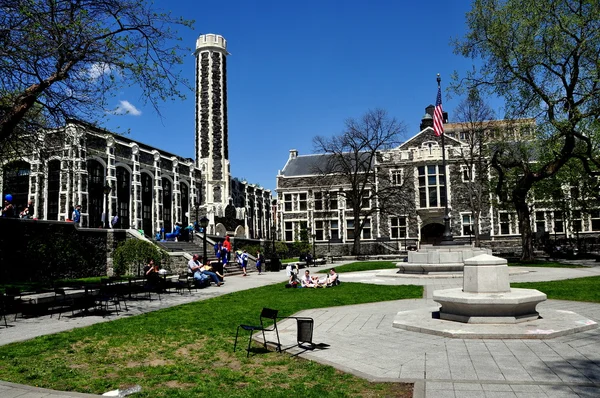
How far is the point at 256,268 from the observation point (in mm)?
31891

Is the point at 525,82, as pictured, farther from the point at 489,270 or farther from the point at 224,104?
the point at 224,104

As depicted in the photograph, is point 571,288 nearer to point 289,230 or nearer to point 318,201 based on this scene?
point 318,201

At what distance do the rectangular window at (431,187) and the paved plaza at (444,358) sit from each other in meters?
40.0

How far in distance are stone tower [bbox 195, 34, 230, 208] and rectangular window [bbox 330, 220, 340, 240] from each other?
56.4 feet

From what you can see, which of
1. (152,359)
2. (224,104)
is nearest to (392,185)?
(224,104)

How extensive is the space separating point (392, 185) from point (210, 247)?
25.7 meters

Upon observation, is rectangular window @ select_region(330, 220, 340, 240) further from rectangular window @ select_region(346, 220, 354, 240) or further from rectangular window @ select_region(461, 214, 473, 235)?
rectangular window @ select_region(461, 214, 473, 235)

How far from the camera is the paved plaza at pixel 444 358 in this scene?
5.52 m

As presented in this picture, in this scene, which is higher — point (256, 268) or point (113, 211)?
point (113, 211)

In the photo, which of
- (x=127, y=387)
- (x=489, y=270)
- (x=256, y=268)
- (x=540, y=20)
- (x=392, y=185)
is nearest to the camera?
(x=127, y=387)

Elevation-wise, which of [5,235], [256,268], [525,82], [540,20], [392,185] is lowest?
[256,268]

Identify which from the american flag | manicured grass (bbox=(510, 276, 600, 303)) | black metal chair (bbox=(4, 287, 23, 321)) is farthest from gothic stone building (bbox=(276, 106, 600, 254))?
black metal chair (bbox=(4, 287, 23, 321))

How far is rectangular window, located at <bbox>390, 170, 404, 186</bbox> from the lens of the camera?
2080 inches

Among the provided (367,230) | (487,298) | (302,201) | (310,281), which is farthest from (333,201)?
(487,298)
